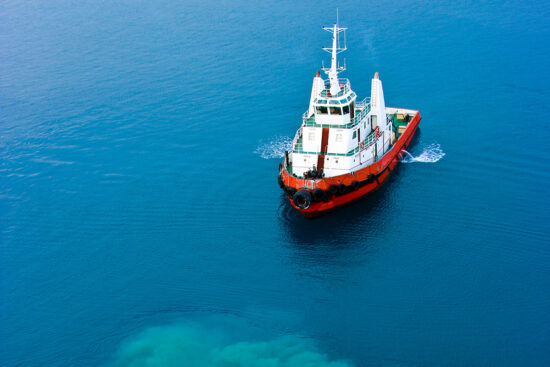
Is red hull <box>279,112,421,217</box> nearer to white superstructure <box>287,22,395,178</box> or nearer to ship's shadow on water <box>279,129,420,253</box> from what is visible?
ship's shadow on water <box>279,129,420,253</box>

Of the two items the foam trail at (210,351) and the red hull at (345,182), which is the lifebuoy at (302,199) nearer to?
the red hull at (345,182)

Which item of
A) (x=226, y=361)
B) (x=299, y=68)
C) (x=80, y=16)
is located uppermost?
(x=80, y=16)

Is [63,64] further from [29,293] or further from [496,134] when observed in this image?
[496,134]

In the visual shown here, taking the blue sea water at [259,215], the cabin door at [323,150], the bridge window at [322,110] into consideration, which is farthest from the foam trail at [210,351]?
the bridge window at [322,110]

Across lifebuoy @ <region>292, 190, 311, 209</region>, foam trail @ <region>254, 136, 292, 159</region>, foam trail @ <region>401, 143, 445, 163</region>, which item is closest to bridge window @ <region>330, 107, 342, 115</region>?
foam trail @ <region>254, 136, 292, 159</region>

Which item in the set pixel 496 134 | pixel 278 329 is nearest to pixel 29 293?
pixel 278 329

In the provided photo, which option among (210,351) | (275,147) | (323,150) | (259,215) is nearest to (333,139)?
(323,150)
